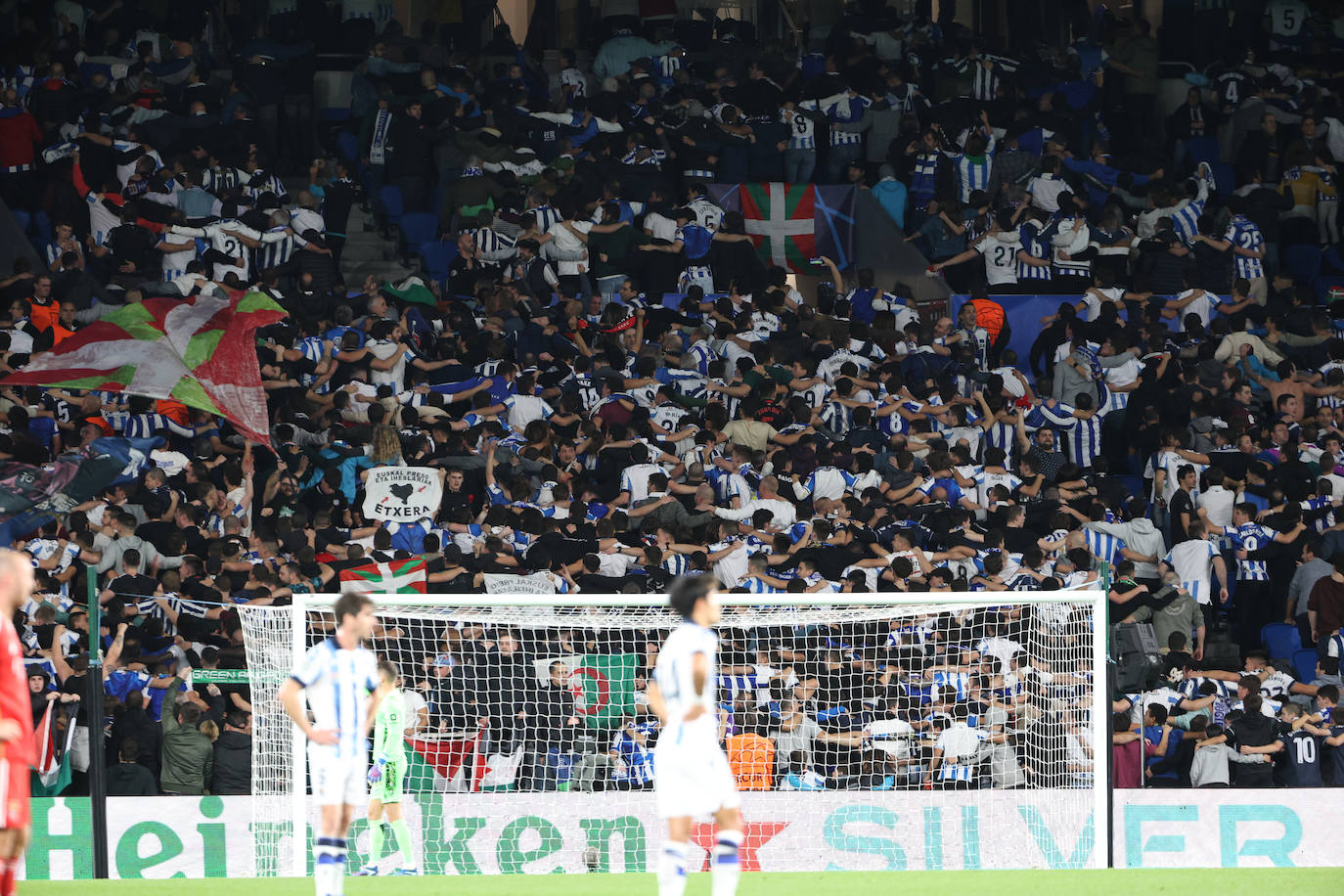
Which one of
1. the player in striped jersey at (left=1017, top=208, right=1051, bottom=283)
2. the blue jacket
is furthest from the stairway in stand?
the player in striped jersey at (left=1017, top=208, right=1051, bottom=283)

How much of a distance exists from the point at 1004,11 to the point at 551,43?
21.2 ft

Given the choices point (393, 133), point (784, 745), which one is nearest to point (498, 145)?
point (393, 133)

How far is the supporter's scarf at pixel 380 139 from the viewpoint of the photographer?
1977cm

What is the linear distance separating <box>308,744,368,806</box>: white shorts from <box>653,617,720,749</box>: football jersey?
4.50 feet

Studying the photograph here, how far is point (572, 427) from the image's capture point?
1603 cm

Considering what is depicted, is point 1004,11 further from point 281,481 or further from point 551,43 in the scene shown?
point 281,481

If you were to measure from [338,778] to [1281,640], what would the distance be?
9892 mm

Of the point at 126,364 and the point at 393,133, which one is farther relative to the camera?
the point at 393,133

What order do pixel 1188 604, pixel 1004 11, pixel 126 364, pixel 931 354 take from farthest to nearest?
1. pixel 1004 11
2. pixel 931 354
3. pixel 126 364
4. pixel 1188 604

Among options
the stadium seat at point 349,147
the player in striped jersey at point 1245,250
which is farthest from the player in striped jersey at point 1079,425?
the stadium seat at point 349,147

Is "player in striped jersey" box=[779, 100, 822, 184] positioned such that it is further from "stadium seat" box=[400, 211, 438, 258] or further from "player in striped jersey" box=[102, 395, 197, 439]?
"player in striped jersey" box=[102, 395, 197, 439]

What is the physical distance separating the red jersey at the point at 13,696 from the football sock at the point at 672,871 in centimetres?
262

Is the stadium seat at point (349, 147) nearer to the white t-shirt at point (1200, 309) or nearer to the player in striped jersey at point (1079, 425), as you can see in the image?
the player in striped jersey at point (1079, 425)

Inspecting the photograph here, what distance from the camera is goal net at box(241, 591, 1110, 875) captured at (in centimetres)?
1183
